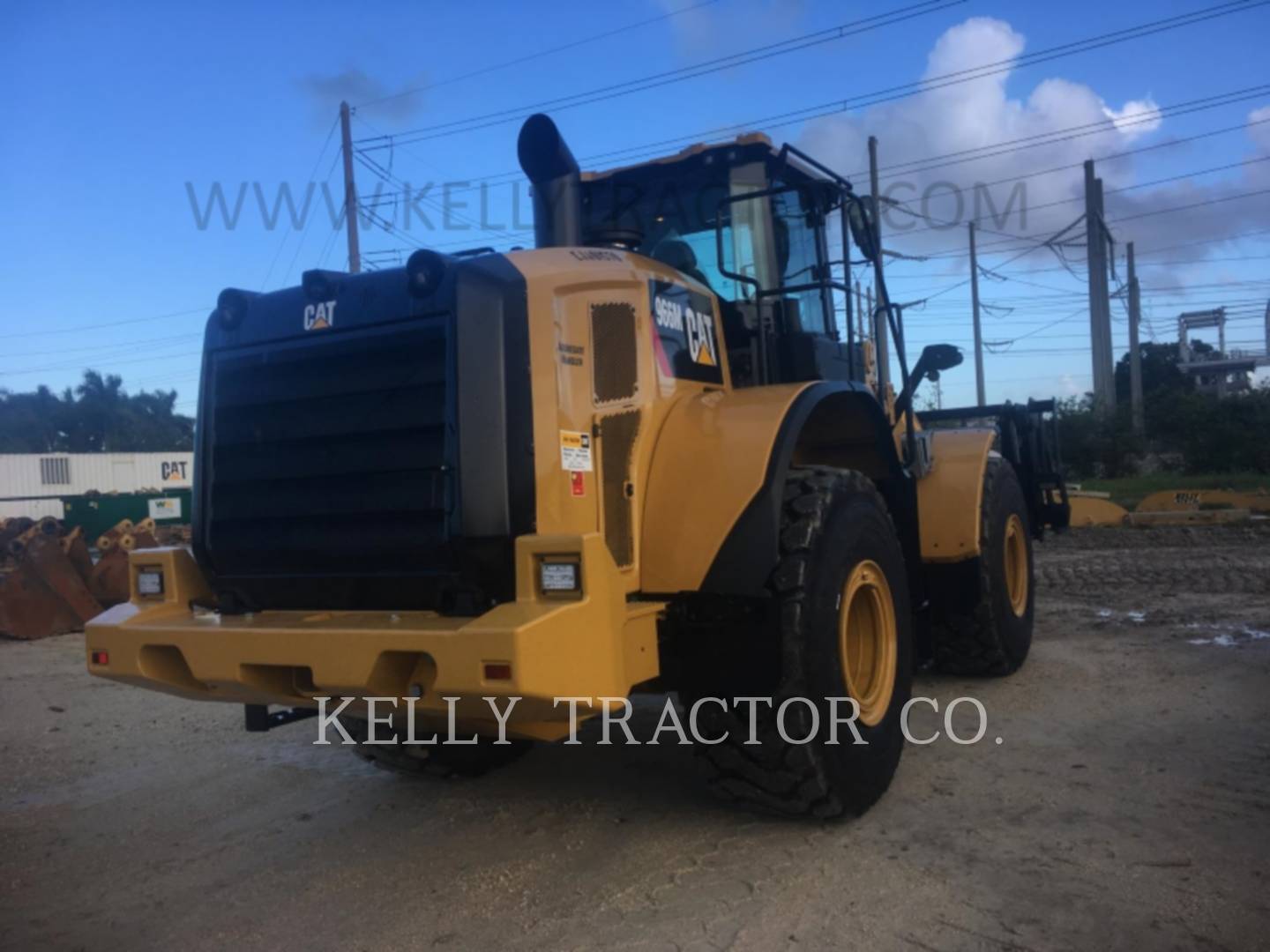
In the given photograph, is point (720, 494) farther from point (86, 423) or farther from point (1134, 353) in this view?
point (86, 423)

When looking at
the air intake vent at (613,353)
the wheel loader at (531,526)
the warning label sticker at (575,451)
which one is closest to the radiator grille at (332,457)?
the wheel loader at (531,526)

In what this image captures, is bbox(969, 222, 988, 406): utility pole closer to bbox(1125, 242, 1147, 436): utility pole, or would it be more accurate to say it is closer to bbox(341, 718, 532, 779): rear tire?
bbox(1125, 242, 1147, 436): utility pole

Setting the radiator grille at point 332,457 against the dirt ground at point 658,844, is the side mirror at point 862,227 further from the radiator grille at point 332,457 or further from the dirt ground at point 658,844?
the radiator grille at point 332,457

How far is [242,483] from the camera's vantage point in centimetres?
418

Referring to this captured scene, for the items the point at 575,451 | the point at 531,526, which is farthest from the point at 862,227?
the point at 531,526

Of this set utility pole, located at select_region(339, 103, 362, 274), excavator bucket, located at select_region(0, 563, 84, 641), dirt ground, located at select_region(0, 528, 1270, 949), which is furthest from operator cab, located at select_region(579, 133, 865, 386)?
utility pole, located at select_region(339, 103, 362, 274)

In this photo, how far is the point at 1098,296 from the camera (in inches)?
1105

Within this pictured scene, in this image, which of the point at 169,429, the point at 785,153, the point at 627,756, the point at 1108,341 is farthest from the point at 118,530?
the point at 169,429

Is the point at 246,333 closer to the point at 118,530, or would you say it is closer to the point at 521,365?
the point at 521,365

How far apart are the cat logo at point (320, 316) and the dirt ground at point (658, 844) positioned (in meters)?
2.07

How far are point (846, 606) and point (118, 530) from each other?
12.4 metres

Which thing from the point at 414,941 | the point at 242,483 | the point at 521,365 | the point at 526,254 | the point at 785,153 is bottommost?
the point at 414,941

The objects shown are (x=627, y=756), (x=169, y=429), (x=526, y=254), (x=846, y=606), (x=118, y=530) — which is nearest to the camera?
(x=526, y=254)

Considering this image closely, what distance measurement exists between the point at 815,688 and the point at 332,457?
1.96 metres
